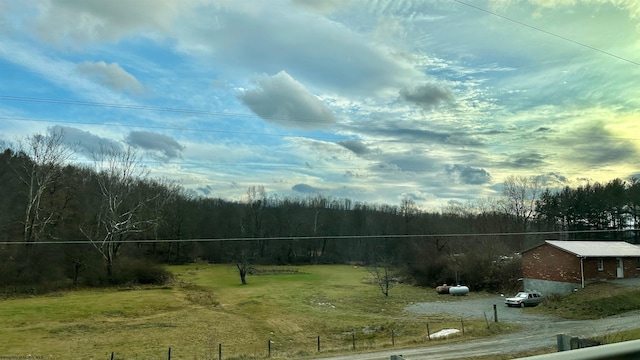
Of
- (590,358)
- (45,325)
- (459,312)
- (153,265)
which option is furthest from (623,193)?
(153,265)

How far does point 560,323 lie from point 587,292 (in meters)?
7.07

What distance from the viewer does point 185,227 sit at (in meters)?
48.0

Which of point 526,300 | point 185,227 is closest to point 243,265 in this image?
point 185,227

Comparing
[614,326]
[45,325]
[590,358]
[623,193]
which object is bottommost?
[45,325]

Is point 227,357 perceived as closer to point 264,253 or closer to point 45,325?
point 45,325

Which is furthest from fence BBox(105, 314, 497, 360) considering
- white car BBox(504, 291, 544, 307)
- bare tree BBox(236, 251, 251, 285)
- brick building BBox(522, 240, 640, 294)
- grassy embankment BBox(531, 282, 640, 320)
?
bare tree BBox(236, 251, 251, 285)

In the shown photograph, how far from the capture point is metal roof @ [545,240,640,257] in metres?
35.0

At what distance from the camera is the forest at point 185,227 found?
40.7 meters

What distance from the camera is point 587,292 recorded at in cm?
3297

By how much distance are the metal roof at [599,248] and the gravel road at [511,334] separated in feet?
21.9

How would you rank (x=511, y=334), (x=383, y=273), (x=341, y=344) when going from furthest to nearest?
(x=383, y=273), (x=341, y=344), (x=511, y=334)

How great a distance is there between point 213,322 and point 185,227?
18601 mm

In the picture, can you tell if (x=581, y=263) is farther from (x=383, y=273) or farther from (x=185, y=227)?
(x=185, y=227)

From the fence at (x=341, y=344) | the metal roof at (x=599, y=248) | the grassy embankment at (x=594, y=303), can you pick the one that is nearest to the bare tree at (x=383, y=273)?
the grassy embankment at (x=594, y=303)
